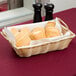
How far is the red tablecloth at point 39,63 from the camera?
2.52 feet

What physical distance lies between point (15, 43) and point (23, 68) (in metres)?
0.11

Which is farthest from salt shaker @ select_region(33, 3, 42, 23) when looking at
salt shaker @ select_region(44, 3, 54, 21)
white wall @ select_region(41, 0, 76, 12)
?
white wall @ select_region(41, 0, 76, 12)

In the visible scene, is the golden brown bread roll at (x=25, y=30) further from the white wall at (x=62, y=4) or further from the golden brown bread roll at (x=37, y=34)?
the white wall at (x=62, y=4)

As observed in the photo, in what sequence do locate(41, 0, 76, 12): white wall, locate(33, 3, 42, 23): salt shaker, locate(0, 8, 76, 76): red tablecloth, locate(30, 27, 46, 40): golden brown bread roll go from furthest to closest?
1. locate(41, 0, 76, 12): white wall
2. locate(33, 3, 42, 23): salt shaker
3. locate(30, 27, 46, 40): golden brown bread roll
4. locate(0, 8, 76, 76): red tablecloth

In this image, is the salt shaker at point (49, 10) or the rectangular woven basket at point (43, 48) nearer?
the rectangular woven basket at point (43, 48)

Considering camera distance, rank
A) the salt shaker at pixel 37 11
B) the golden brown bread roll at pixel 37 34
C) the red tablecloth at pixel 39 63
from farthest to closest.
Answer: the salt shaker at pixel 37 11, the golden brown bread roll at pixel 37 34, the red tablecloth at pixel 39 63

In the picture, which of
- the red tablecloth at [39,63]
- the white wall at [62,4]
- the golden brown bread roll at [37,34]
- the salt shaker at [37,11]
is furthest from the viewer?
the white wall at [62,4]

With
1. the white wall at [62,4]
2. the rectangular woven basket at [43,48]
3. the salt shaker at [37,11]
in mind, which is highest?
the salt shaker at [37,11]

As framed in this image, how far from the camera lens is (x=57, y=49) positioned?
→ 916mm

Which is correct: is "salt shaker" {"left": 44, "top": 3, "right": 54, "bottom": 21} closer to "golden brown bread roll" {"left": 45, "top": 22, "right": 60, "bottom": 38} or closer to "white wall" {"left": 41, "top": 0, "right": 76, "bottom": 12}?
"golden brown bread roll" {"left": 45, "top": 22, "right": 60, "bottom": 38}

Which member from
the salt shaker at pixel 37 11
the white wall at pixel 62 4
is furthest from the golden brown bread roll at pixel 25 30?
the white wall at pixel 62 4

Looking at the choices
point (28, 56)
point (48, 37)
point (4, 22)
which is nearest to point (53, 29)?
point (48, 37)

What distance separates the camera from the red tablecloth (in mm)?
770

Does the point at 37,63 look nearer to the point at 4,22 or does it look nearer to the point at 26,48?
the point at 26,48
